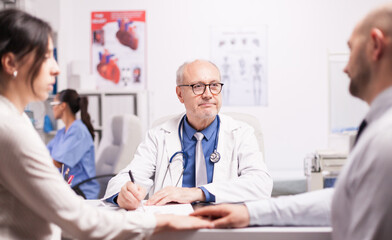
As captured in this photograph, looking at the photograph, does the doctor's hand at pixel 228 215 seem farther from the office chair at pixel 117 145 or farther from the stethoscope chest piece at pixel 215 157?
the office chair at pixel 117 145

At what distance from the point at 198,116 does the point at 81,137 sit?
1.55 meters

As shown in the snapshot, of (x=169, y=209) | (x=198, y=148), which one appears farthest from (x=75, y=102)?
(x=169, y=209)

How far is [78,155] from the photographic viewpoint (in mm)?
2977

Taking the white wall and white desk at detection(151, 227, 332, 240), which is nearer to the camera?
white desk at detection(151, 227, 332, 240)

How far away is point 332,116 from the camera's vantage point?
4332 mm

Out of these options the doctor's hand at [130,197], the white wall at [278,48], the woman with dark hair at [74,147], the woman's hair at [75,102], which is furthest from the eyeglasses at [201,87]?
the white wall at [278,48]

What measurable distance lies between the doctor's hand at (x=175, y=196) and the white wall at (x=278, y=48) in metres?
3.28

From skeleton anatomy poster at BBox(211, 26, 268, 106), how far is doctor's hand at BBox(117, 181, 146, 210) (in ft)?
11.6

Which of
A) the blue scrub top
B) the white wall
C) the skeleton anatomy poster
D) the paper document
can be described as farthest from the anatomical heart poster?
the paper document

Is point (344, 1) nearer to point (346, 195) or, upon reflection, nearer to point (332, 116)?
point (332, 116)

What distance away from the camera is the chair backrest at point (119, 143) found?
114 inches

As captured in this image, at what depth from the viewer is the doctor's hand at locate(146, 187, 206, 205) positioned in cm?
132

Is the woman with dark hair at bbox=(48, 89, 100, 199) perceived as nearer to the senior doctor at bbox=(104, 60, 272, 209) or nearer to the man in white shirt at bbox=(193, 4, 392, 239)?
the senior doctor at bbox=(104, 60, 272, 209)

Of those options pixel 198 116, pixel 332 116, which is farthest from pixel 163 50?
pixel 198 116
